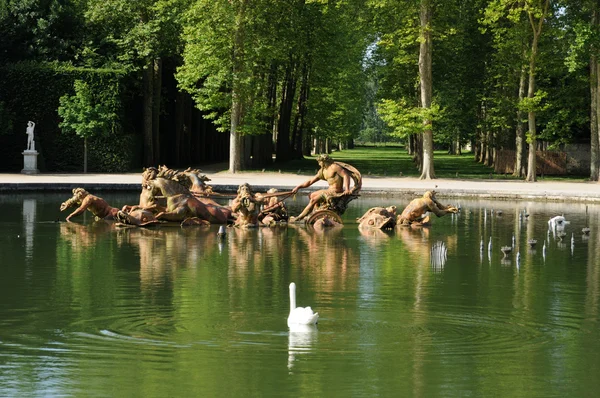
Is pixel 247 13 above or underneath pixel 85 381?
above

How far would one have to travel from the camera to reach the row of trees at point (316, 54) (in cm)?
4969

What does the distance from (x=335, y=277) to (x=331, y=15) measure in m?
41.4

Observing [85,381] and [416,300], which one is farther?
[416,300]

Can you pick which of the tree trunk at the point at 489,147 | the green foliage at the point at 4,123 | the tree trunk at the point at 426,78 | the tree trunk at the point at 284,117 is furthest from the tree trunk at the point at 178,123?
the tree trunk at the point at 489,147

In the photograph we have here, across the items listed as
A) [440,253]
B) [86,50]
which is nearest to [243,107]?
[86,50]

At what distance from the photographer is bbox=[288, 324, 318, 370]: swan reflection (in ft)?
43.5

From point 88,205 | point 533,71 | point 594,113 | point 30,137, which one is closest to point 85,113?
point 30,137

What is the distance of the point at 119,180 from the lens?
4422 cm

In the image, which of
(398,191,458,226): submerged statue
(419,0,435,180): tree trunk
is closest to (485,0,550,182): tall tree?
(419,0,435,180): tree trunk

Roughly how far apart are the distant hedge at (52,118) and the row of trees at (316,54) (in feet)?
3.64

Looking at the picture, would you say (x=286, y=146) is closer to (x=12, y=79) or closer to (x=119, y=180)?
(x=12, y=79)

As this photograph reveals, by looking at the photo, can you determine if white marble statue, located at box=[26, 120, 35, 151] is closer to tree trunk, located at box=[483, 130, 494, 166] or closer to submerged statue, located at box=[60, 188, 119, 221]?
submerged statue, located at box=[60, 188, 119, 221]

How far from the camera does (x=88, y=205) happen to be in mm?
28547

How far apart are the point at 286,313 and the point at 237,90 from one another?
1444 inches
